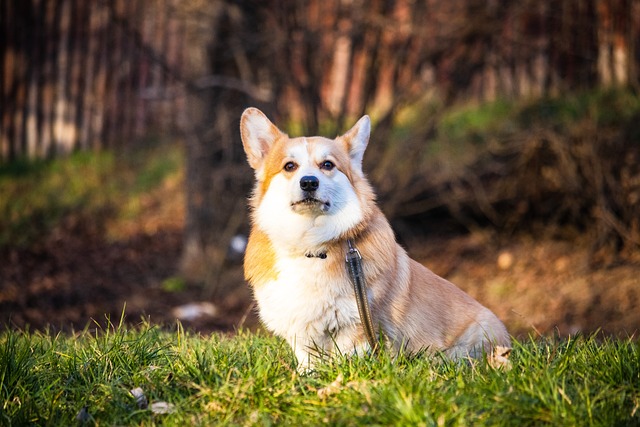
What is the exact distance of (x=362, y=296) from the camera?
11.3 feet

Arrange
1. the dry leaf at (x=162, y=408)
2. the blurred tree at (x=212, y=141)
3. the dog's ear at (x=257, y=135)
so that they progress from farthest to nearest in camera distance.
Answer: the blurred tree at (x=212, y=141) → the dog's ear at (x=257, y=135) → the dry leaf at (x=162, y=408)

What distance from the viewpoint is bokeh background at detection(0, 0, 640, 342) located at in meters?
7.52

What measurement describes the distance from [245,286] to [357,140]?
439 cm

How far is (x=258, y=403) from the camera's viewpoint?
115 inches

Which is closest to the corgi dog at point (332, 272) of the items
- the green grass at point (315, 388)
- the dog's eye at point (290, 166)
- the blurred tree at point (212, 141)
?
the dog's eye at point (290, 166)

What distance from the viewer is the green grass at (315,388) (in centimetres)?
272

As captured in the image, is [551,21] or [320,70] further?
[551,21]

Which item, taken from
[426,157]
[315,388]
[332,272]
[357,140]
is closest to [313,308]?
[332,272]

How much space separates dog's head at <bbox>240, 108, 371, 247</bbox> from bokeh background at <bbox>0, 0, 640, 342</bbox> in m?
2.71

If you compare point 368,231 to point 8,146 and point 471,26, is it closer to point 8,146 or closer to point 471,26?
point 471,26

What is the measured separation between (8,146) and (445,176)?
877 centimetres

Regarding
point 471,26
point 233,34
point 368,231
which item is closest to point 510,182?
point 471,26

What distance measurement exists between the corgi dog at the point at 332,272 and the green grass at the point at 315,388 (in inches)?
9.6

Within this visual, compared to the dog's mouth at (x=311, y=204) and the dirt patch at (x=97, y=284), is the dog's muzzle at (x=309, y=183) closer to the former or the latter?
the dog's mouth at (x=311, y=204)
